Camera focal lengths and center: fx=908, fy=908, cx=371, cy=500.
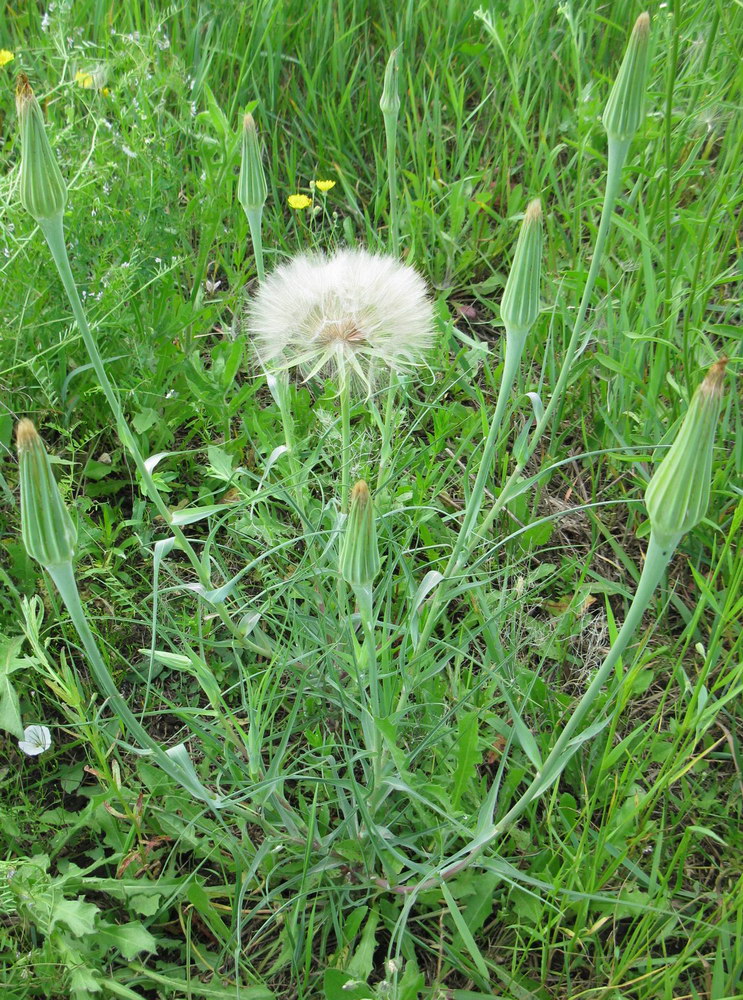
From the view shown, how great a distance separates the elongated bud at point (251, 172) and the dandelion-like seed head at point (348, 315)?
16 cm

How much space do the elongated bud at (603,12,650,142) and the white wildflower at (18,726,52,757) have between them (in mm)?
1431

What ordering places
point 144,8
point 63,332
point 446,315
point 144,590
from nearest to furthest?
1. point 144,590
2. point 63,332
3. point 446,315
4. point 144,8

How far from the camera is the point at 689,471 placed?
0.98m

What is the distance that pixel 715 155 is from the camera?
9.34 ft

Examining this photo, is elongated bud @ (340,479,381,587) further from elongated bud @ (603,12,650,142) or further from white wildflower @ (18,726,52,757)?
white wildflower @ (18,726,52,757)

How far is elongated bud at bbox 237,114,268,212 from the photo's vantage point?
4.92 ft

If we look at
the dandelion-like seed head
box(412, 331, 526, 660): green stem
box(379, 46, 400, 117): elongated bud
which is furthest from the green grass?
box(379, 46, 400, 117): elongated bud

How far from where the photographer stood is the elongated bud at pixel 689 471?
0.93 m

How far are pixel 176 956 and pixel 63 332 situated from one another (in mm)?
1418

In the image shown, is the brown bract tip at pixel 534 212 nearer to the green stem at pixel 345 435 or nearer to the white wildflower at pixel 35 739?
the green stem at pixel 345 435

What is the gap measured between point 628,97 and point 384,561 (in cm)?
104

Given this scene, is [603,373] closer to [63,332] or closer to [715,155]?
[715,155]

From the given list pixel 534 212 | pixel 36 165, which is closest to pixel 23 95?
pixel 36 165

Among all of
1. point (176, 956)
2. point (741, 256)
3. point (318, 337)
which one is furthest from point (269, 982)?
point (741, 256)
